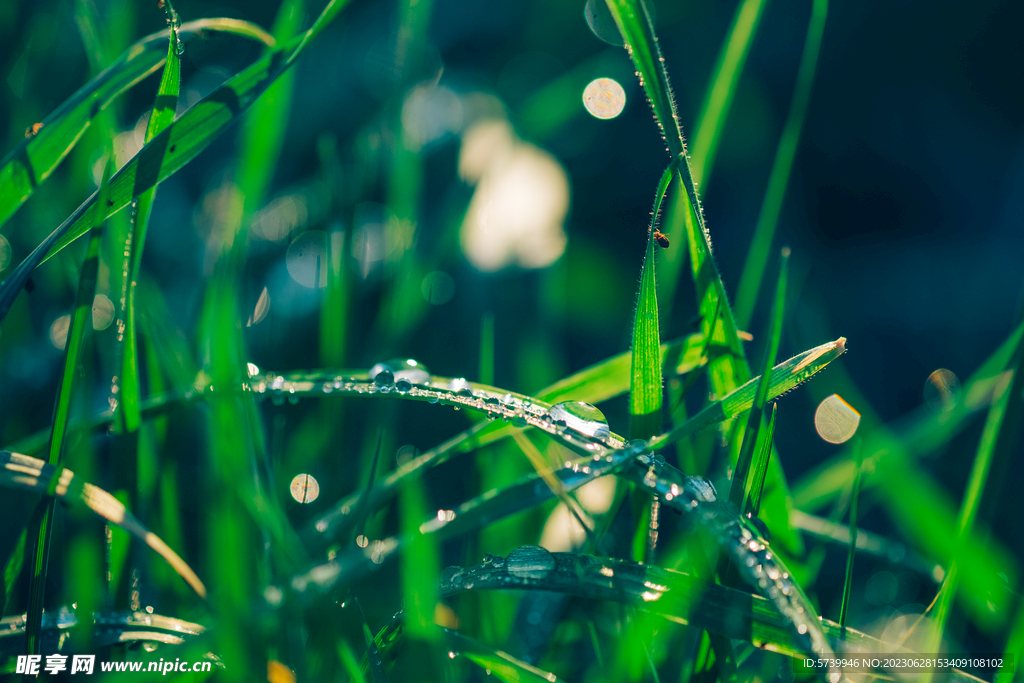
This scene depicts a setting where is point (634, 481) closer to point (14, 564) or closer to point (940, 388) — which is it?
point (14, 564)

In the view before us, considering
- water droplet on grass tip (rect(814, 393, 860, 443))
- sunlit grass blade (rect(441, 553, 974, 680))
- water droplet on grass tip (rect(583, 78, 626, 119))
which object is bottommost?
sunlit grass blade (rect(441, 553, 974, 680))

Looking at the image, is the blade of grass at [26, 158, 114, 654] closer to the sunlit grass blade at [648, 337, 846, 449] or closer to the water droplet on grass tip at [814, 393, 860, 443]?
the sunlit grass blade at [648, 337, 846, 449]

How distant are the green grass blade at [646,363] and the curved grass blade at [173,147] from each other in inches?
12.9

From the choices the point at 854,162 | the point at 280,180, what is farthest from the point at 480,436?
the point at 854,162

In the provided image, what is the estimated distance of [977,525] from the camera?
396 millimetres

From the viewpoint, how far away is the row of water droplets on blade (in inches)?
12.9

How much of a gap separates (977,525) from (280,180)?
102cm

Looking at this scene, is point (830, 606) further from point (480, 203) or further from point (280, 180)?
point (280, 180)

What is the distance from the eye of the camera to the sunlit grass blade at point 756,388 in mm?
399

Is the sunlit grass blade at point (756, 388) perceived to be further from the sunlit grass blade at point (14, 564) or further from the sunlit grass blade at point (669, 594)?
the sunlit grass blade at point (14, 564)

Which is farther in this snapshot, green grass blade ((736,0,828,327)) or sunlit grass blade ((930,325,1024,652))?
green grass blade ((736,0,828,327))

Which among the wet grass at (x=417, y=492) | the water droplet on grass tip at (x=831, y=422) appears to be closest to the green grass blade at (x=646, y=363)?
the wet grass at (x=417, y=492)

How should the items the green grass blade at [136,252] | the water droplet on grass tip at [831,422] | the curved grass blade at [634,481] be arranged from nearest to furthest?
the curved grass blade at [634,481]
the green grass blade at [136,252]
the water droplet on grass tip at [831,422]

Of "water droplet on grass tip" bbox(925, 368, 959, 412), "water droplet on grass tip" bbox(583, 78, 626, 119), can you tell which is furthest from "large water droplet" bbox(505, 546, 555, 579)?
"water droplet on grass tip" bbox(583, 78, 626, 119)
